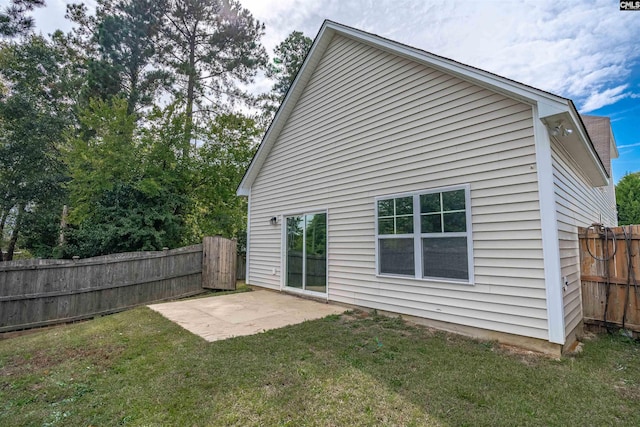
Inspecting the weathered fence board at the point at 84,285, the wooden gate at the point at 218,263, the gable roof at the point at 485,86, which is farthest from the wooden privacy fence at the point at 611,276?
the weathered fence board at the point at 84,285

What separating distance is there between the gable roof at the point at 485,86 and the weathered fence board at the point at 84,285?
496 cm

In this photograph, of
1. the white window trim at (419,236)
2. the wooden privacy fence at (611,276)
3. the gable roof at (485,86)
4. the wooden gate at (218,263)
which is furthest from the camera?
the wooden gate at (218,263)

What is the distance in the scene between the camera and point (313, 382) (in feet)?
9.83

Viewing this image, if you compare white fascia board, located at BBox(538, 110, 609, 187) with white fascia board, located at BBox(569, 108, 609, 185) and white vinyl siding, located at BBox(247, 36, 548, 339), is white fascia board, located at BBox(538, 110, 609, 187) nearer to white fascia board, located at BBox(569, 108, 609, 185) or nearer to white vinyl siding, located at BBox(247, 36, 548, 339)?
white fascia board, located at BBox(569, 108, 609, 185)

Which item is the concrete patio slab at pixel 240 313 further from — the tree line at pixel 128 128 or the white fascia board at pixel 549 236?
the tree line at pixel 128 128

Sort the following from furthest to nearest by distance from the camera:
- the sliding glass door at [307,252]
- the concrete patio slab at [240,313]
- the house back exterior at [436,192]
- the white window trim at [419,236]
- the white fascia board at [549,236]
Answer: the sliding glass door at [307,252] → the concrete patio slab at [240,313] → the white window trim at [419,236] → the house back exterior at [436,192] → the white fascia board at [549,236]

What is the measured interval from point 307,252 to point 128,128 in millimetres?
7476

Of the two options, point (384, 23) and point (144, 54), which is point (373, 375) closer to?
point (384, 23)

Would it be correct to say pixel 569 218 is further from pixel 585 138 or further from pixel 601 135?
pixel 601 135

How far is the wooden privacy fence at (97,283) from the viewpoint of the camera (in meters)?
5.60

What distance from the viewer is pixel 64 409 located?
260 cm

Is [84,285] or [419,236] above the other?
[419,236]

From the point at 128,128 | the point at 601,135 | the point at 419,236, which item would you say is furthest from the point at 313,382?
the point at 601,135

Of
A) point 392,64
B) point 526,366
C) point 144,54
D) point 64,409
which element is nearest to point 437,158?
point 392,64
